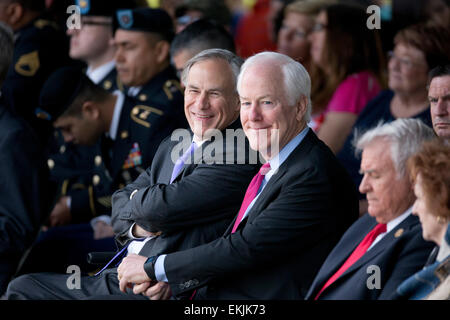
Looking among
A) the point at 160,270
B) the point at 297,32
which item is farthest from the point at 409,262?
the point at 297,32

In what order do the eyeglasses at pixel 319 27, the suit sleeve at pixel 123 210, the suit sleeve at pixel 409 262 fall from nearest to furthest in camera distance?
the suit sleeve at pixel 409 262 < the suit sleeve at pixel 123 210 < the eyeglasses at pixel 319 27

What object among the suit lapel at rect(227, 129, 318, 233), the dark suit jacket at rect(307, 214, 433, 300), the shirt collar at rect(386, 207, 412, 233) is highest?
the suit lapel at rect(227, 129, 318, 233)

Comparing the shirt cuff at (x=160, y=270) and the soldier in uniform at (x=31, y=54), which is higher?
the soldier in uniform at (x=31, y=54)

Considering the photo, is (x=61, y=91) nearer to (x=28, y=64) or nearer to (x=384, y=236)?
(x=28, y=64)

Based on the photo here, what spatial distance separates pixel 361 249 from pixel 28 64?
3.25m

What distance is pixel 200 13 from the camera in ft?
20.0

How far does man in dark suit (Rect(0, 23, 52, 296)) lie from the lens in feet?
13.9

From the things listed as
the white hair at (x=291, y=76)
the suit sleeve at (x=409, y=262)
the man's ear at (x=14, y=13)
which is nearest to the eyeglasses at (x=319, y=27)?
the man's ear at (x=14, y=13)

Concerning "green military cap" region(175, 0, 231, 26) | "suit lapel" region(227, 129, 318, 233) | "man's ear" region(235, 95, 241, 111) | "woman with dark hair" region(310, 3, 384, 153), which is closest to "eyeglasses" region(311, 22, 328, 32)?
"woman with dark hair" region(310, 3, 384, 153)

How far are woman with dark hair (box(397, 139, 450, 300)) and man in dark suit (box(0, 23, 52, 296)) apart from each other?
229 cm

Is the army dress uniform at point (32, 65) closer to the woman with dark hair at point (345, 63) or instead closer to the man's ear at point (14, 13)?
the man's ear at point (14, 13)

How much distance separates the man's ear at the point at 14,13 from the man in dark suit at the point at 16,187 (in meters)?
1.33

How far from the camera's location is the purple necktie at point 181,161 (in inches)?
137

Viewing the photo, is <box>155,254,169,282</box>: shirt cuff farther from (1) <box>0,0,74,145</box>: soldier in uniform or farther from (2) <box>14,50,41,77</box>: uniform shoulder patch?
(2) <box>14,50,41,77</box>: uniform shoulder patch
